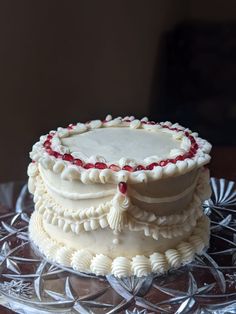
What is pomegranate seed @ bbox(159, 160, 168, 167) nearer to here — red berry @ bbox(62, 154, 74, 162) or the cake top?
the cake top

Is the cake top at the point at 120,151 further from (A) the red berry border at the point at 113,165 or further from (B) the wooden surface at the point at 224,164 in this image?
(B) the wooden surface at the point at 224,164

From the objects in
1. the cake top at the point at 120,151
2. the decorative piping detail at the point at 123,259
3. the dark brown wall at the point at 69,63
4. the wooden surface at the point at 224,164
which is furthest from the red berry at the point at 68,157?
the dark brown wall at the point at 69,63

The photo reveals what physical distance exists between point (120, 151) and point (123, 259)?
255mm

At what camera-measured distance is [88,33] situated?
98.0 inches

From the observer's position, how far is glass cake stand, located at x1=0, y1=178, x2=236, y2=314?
1.13m

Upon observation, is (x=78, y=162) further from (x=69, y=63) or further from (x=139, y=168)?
(x=69, y=63)

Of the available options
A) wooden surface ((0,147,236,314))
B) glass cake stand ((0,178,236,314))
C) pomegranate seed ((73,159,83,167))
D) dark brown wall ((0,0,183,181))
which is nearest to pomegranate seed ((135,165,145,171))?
pomegranate seed ((73,159,83,167))

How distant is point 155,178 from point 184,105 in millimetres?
1562

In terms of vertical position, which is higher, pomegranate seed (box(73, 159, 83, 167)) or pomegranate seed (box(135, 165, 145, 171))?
pomegranate seed (box(135, 165, 145, 171))

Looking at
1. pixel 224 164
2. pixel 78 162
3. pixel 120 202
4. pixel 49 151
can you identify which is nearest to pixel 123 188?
pixel 120 202

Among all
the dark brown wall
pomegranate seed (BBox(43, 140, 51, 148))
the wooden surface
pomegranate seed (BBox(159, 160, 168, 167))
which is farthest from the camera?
the dark brown wall

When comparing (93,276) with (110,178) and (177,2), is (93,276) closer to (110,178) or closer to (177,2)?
(110,178)

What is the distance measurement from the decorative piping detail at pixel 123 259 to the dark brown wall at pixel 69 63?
112 cm

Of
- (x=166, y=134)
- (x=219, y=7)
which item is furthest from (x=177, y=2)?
(x=166, y=134)
